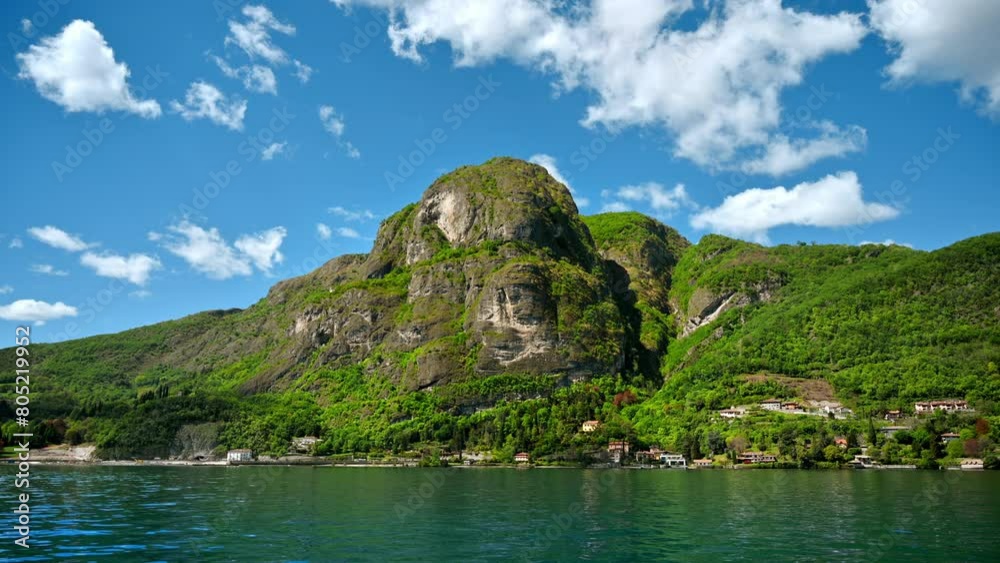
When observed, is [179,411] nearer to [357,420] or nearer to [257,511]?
[357,420]

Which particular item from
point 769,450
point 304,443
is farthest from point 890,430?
point 304,443

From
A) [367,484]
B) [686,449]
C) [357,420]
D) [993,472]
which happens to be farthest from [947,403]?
[357,420]

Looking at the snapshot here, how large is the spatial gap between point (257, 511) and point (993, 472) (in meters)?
108

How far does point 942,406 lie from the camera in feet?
458

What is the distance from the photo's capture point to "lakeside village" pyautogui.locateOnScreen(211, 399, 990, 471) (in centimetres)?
12175

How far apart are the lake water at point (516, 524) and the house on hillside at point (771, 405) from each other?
76.7 meters

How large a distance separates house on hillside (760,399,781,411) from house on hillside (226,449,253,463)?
125m

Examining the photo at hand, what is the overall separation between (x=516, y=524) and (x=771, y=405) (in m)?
126

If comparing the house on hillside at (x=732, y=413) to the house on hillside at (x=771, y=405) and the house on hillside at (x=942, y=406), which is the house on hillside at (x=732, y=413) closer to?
the house on hillside at (x=771, y=405)

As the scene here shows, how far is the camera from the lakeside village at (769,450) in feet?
400

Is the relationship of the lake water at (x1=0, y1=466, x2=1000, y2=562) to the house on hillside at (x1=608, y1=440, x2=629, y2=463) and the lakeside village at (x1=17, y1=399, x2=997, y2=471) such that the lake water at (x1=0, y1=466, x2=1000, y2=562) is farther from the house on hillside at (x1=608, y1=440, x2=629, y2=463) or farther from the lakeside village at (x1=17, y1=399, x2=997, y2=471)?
the house on hillside at (x1=608, y1=440, x2=629, y2=463)

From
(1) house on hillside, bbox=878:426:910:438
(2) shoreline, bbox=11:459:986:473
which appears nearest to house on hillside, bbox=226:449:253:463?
(2) shoreline, bbox=11:459:986:473

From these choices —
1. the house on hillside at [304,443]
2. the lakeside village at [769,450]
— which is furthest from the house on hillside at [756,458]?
the house on hillside at [304,443]

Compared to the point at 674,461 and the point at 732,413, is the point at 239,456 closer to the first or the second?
the point at 674,461
